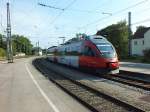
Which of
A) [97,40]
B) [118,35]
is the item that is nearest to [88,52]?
[97,40]

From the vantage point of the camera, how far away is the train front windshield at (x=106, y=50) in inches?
1066

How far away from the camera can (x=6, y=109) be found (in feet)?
43.3

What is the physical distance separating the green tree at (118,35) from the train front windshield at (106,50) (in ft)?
217

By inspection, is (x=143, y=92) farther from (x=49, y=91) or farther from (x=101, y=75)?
(x=101, y=75)

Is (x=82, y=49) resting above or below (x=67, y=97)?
above

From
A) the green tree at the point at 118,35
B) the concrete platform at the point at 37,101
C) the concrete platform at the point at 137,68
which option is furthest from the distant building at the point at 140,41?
the concrete platform at the point at 37,101

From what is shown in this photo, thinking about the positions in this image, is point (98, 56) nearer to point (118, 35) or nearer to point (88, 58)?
point (88, 58)

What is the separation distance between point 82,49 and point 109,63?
5.43 metres

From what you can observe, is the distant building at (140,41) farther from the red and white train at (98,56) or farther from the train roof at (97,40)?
the train roof at (97,40)

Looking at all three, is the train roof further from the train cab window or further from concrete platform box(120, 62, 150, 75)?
concrete platform box(120, 62, 150, 75)

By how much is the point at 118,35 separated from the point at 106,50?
7408 cm

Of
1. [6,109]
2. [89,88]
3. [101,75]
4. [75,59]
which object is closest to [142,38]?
[75,59]

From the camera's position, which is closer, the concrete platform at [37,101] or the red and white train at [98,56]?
the concrete platform at [37,101]

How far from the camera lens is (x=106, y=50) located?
27.5 metres
